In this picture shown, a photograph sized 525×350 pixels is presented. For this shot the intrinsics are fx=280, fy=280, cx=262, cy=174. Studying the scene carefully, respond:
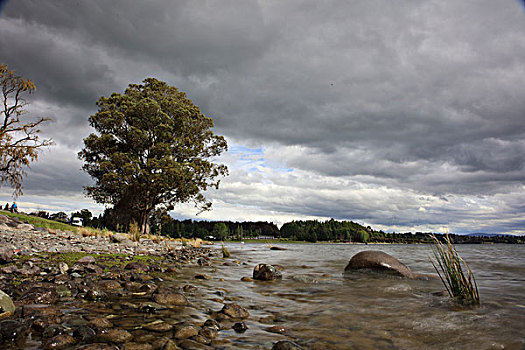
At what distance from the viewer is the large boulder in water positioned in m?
11.2

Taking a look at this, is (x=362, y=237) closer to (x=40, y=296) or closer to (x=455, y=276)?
(x=455, y=276)

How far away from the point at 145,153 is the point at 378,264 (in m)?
24.3

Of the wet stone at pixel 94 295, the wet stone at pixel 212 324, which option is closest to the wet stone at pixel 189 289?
the wet stone at pixel 94 295

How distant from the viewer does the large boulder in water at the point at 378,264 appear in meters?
11.2

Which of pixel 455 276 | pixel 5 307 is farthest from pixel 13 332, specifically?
pixel 455 276

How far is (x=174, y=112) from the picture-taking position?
28.7 meters

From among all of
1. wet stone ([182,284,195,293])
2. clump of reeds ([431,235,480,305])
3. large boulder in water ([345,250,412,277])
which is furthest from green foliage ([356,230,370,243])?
wet stone ([182,284,195,293])

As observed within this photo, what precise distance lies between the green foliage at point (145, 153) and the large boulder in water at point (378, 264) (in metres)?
17.6

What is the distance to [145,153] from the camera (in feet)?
93.0

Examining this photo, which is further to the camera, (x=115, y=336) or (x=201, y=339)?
(x=201, y=339)

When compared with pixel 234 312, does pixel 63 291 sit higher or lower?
higher

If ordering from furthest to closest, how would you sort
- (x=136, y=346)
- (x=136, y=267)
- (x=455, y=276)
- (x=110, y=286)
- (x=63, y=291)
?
(x=136, y=267) < (x=455, y=276) < (x=110, y=286) < (x=63, y=291) < (x=136, y=346)

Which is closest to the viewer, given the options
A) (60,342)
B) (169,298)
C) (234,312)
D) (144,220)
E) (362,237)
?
(60,342)

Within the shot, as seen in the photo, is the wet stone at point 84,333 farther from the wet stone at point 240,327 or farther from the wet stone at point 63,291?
the wet stone at point 63,291
